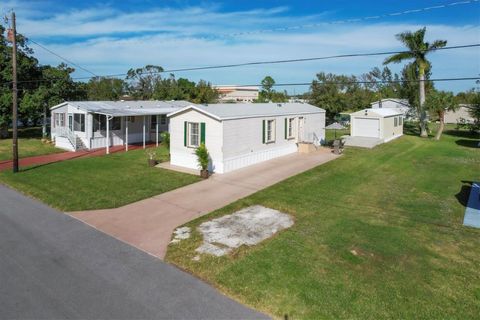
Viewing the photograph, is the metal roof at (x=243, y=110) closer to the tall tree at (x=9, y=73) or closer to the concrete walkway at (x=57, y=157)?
the concrete walkway at (x=57, y=157)

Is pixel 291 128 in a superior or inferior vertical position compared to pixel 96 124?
inferior

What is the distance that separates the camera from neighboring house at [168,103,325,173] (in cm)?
1672

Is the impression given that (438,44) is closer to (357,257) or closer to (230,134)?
(230,134)

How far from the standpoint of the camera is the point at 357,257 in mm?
8180

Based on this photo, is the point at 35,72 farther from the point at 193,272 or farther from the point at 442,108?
the point at 442,108

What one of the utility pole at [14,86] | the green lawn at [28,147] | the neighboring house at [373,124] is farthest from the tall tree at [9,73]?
the neighboring house at [373,124]

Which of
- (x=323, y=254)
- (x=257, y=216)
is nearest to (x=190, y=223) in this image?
(x=257, y=216)

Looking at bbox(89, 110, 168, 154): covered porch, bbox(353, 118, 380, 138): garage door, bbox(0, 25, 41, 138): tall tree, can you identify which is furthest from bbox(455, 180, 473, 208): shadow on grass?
bbox(0, 25, 41, 138): tall tree

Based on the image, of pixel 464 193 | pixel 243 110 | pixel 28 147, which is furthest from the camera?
pixel 28 147

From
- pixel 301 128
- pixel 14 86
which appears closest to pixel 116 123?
pixel 14 86

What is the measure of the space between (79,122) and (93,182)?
37.2ft

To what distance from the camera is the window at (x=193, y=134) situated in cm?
1751

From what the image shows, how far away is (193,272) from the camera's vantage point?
759cm

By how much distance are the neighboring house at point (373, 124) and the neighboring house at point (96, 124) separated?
14.7 m
